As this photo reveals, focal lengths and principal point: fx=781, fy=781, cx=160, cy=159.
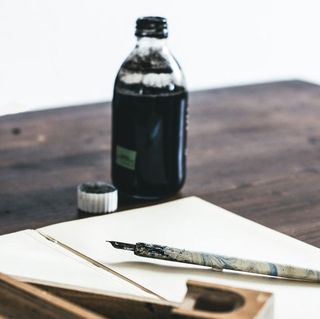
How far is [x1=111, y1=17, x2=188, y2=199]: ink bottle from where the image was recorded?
108 cm

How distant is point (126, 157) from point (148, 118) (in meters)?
0.06

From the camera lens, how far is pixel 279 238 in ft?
3.12

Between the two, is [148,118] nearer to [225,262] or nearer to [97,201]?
[97,201]

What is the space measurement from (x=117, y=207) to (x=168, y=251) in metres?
0.22

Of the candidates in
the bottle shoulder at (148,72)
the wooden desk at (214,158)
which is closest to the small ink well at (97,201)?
the wooden desk at (214,158)

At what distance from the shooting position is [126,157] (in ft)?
3.57

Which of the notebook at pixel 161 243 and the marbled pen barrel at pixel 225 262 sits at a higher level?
the marbled pen barrel at pixel 225 262

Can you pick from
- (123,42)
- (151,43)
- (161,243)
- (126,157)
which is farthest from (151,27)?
(123,42)

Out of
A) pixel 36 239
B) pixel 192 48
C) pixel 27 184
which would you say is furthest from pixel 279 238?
pixel 192 48

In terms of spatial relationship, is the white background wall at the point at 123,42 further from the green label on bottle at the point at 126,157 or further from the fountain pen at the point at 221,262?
the fountain pen at the point at 221,262

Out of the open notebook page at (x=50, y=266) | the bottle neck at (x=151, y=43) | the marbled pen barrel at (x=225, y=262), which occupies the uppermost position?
the bottle neck at (x=151, y=43)

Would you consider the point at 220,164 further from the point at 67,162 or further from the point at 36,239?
the point at 36,239

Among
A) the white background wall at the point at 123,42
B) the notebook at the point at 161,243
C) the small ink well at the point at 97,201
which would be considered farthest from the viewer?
the white background wall at the point at 123,42

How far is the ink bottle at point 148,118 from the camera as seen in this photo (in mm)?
1075
